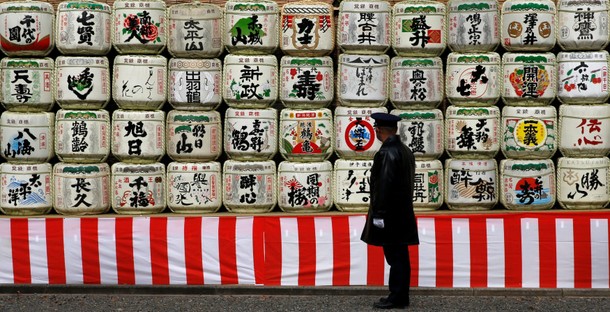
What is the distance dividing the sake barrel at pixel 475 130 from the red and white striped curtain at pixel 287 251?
Result: 0.76 metres

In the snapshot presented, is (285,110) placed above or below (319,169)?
above

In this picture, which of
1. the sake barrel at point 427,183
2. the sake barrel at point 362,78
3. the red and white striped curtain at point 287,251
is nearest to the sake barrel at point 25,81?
the red and white striped curtain at point 287,251

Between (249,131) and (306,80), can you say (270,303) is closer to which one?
(249,131)

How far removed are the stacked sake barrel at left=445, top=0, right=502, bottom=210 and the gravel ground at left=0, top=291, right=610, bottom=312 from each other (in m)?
1.22

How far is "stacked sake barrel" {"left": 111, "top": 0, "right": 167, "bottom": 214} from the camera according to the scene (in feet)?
34.5

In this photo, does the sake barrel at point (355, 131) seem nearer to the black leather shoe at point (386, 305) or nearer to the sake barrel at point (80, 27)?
the black leather shoe at point (386, 305)

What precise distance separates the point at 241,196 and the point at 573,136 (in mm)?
3616

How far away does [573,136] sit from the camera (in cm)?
1051

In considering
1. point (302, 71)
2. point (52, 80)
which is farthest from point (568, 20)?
point (52, 80)

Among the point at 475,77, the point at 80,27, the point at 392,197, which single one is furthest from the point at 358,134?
the point at 80,27

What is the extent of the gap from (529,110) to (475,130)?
2.04 ft

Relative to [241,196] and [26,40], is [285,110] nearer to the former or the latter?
[241,196]

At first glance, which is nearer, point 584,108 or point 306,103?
point 584,108

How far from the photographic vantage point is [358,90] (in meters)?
10.6
